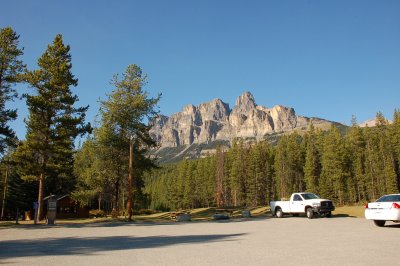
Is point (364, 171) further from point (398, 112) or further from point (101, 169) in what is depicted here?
point (101, 169)

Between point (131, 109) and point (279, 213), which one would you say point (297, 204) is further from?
point (131, 109)

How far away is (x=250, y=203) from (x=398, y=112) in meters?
45.7

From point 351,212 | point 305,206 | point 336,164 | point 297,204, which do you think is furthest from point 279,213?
point 336,164

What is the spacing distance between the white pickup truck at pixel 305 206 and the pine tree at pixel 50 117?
61.8 ft

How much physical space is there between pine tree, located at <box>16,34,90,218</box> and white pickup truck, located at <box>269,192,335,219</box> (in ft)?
61.8

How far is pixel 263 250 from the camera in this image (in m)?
11.2

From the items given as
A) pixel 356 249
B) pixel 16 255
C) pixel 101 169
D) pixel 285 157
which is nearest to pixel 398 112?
pixel 285 157

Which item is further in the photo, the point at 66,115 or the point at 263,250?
the point at 66,115

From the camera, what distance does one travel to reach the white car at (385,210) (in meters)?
16.7

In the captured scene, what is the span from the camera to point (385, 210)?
675 inches

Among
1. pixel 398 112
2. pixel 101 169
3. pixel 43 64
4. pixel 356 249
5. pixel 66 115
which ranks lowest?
pixel 356 249

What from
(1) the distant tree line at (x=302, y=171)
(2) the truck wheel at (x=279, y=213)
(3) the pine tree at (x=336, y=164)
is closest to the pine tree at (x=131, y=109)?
(2) the truck wheel at (x=279, y=213)

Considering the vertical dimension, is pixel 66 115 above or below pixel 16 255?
above

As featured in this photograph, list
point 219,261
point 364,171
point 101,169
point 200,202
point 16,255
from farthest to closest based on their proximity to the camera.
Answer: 1. point 200,202
2. point 364,171
3. point 101,169
4. point 16,255
5. point 219,261
